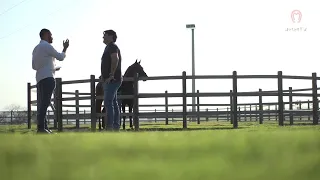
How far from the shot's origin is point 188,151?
168 centimetres

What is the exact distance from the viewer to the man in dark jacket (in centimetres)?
720

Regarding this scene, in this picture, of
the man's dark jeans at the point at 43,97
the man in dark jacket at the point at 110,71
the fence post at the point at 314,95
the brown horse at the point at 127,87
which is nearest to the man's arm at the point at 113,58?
the man in dark jacket at the point at 110,71

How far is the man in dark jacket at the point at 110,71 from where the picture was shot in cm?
720

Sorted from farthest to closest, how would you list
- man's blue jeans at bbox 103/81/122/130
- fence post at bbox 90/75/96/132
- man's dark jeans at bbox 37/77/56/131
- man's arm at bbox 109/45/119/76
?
fence post at bbox 90/75/96/132, man's blue jeans at bbox 103/81/122/130, man's arm at bbox 109/45/119/76, man's dark jeans at bbox 37/77/56/131

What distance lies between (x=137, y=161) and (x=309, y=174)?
1.61 ft

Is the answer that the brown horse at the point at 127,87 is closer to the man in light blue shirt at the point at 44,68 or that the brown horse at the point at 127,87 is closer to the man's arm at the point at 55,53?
the man in light blue shirt at the point at 44,68

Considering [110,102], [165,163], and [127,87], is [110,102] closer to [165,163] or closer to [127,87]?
[127,87]

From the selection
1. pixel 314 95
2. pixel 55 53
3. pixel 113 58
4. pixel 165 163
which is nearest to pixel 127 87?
pixel 314 95

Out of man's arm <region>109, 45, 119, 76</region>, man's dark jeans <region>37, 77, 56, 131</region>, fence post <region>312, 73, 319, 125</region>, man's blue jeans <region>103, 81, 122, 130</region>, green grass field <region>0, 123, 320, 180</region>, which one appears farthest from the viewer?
fence post <region>312, 73, 319, 125</region>

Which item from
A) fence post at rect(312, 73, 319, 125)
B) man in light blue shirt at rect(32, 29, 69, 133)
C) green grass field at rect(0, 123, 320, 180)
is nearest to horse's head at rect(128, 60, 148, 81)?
fence post at rect(312, 73, 319, 125)

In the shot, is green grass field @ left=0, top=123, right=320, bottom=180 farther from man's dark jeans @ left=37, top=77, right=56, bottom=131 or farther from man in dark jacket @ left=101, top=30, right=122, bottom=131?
man in dark jacket @ left=101, top=30, right=122, bottom=131

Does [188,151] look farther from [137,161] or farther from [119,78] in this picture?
[119,78]

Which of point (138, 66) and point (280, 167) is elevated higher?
point (138, 66)

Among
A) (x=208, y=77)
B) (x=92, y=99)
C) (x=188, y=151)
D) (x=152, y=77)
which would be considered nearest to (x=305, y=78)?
(x=208, y=77)
